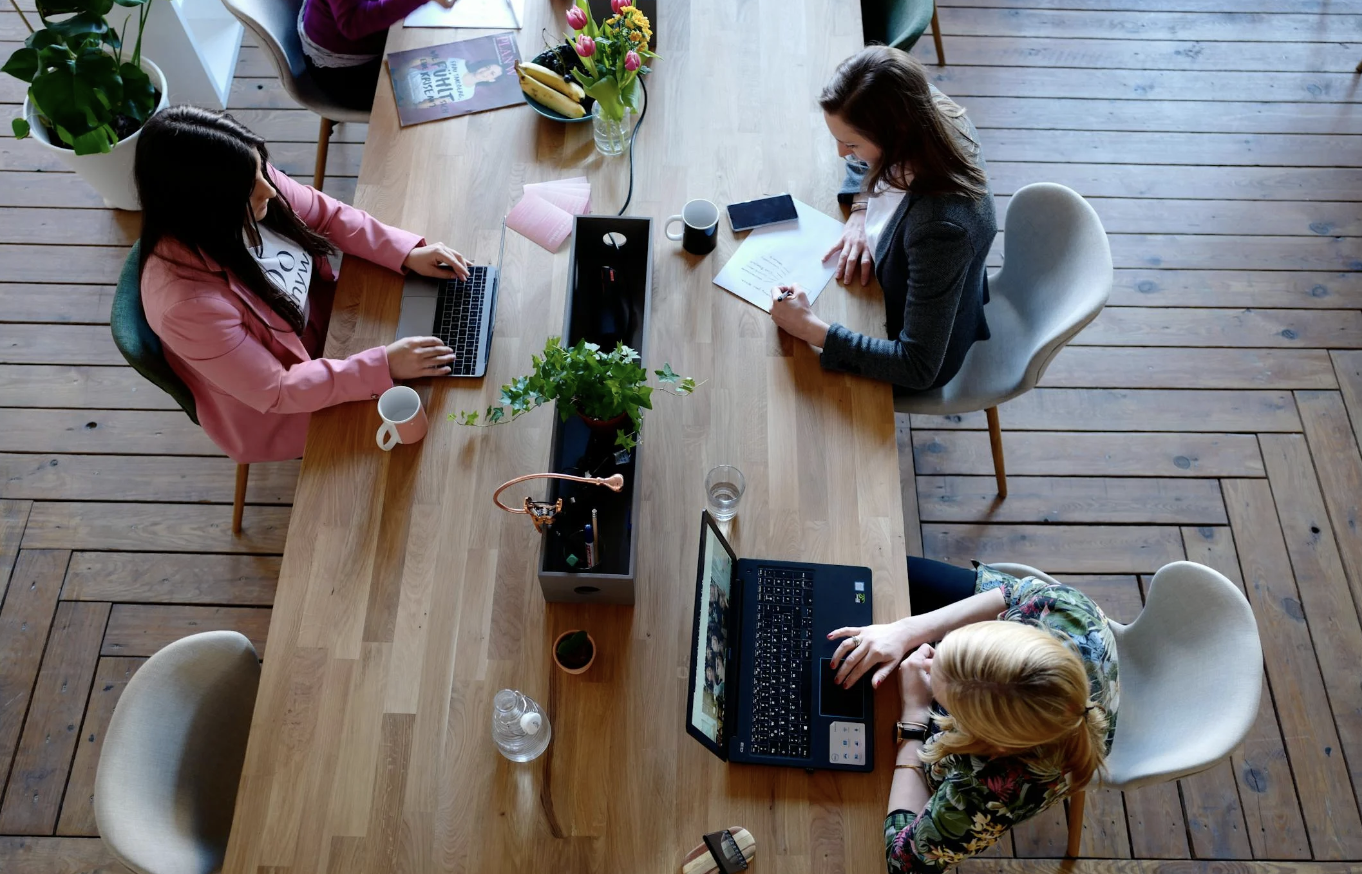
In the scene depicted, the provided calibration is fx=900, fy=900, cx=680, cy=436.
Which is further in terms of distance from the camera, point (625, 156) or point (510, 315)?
point (625, 156)

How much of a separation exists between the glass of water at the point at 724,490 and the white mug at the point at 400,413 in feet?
1.93

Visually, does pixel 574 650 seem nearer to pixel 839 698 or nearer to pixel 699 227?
pixel 839 698

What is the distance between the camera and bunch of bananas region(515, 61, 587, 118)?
7.22 ft

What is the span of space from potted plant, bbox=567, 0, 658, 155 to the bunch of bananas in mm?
57

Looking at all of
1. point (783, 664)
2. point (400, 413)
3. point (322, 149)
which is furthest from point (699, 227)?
point (322, 149)

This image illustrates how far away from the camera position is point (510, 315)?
78.3 inches

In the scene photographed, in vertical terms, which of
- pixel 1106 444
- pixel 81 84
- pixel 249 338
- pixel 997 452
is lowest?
pixel 1106 444

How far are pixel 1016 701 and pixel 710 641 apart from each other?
0.49 metres

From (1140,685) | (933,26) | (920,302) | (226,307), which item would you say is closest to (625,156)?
(920,302)

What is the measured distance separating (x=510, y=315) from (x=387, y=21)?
42.3 inches

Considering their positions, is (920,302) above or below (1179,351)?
above

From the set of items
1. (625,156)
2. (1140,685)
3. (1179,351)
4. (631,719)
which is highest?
(625,156)

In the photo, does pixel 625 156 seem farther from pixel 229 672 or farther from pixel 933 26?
pixel 933 26

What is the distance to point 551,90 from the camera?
7.22 ft
